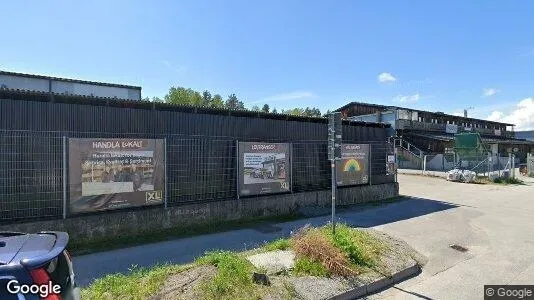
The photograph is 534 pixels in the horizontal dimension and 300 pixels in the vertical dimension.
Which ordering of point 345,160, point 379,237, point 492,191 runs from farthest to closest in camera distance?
point 492,191 < point 345,160 < point 379,237

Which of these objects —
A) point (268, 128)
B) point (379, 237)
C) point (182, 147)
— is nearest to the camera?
point (379, 237)

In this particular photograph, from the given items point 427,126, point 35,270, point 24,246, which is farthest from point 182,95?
point 35,270

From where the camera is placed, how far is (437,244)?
379 inches

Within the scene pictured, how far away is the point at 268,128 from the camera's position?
13.0 meters

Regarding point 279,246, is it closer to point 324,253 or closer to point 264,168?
point 324,253

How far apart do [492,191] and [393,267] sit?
1773cm

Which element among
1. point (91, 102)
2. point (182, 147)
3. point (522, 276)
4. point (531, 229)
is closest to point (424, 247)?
point (522, 276)

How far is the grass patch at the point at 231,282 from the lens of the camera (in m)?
5.44

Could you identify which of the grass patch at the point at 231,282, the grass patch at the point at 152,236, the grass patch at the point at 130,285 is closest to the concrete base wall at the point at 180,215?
the grass patch at the point at 152,236

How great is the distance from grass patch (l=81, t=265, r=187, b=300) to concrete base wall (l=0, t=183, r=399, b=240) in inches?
119

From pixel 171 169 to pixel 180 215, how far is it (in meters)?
1.34

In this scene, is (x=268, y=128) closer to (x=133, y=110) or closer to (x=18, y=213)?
(x=133, y=110)

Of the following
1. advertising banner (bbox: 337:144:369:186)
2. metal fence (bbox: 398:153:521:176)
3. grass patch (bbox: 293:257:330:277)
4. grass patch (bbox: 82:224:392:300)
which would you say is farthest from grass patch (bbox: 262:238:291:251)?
metal fence (bbox: 398:153:521:176)

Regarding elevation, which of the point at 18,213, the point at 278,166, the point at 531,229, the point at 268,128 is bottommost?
the point at 531,229
